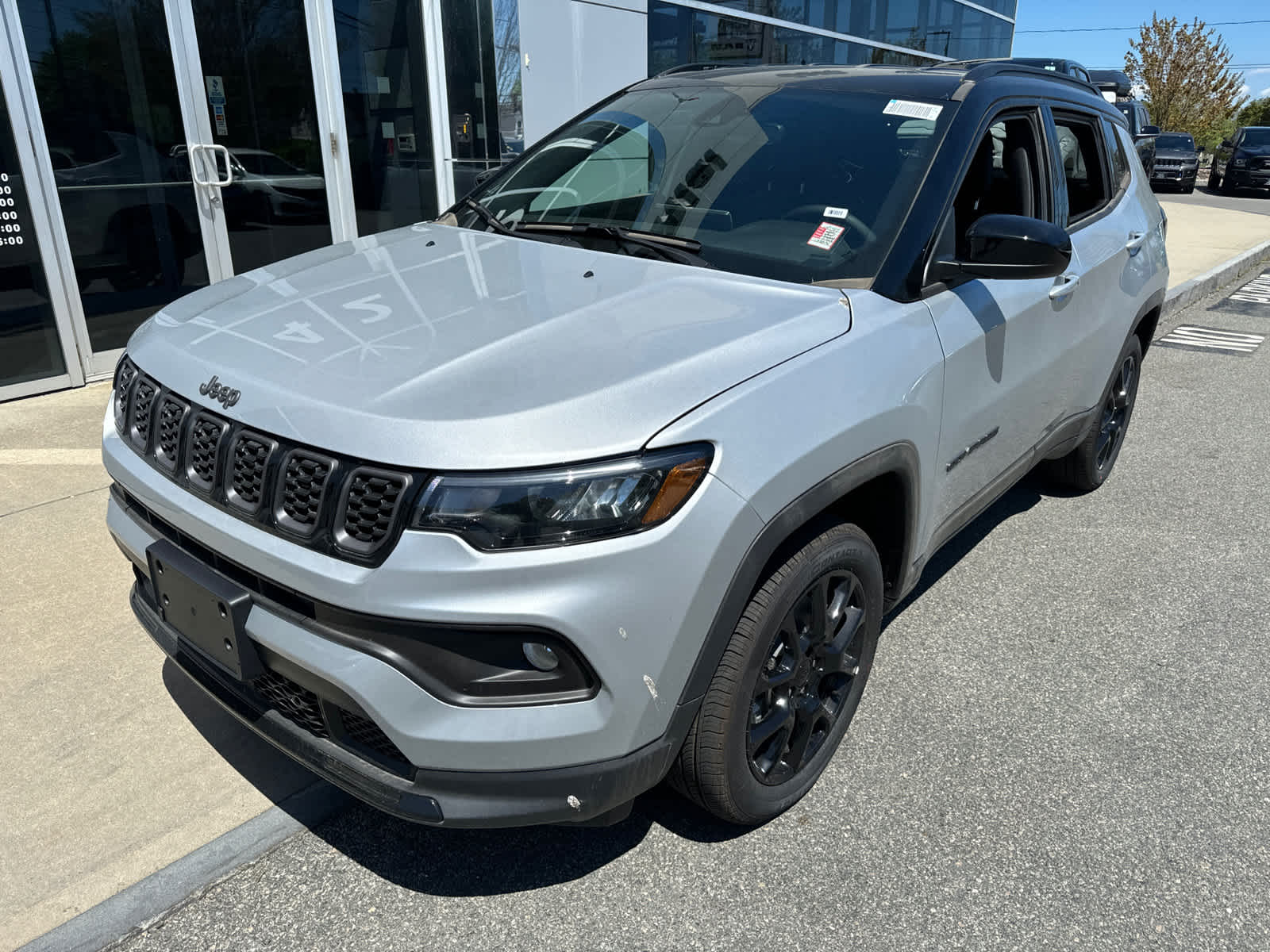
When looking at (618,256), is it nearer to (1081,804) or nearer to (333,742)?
(333,742)

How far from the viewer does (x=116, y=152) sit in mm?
5863

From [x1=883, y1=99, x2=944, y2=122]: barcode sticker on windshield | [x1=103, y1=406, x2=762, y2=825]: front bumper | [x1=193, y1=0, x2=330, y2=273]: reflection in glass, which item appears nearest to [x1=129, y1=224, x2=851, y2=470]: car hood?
[x1=103, y1=406, x2=762, y2=825]: front bumper

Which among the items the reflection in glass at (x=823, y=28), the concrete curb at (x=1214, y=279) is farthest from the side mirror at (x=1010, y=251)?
the concrete curb at (x=1214, y=279)

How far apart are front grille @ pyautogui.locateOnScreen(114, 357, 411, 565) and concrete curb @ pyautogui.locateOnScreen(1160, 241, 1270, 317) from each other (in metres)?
7.88

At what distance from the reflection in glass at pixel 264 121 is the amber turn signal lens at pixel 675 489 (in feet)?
18.7

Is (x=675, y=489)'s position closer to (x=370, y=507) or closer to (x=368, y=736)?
(x=370, y=507)

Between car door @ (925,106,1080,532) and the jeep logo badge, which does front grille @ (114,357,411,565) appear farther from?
car door @ (925,106,1080,532)

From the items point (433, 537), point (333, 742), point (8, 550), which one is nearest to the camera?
point (433, 537)

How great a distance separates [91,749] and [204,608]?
0.93 m

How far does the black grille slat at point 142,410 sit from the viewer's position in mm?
2320

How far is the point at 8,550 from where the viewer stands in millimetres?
3689

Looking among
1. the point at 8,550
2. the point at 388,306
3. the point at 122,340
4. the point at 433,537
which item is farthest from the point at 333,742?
the point at 122,340


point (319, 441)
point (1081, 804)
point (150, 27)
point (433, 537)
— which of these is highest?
point (150, 27)

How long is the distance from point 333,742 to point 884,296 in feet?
5.62
